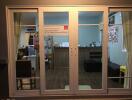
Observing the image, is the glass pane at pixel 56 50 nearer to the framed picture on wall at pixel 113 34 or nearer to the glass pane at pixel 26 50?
the glass pane at pixel 26 50

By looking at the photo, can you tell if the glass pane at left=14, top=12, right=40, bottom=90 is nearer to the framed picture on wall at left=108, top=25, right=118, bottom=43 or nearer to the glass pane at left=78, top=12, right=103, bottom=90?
the glass pane at left=78, top=12, right=103, bottom=90

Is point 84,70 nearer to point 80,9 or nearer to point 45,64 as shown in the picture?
point 45,64

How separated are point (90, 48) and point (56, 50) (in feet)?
2.75

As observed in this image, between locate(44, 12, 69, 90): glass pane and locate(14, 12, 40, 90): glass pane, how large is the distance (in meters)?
0.26

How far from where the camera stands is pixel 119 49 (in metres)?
4.64

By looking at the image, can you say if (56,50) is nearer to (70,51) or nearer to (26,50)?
(70,51)

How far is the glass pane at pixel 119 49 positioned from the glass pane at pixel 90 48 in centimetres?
27

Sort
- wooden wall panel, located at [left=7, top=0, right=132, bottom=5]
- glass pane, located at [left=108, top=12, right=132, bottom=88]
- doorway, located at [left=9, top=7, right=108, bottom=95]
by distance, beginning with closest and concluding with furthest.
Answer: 1. wooden wall panel, located at [left=7, top=0, right=132, bottom=5]
2. doorway, located at [left=9, top=7, right=108, bottom=95]
3. glass pane, located at [left=108, top=12, right=132, bottom=88]

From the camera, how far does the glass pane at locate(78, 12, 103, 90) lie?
4.21 meters

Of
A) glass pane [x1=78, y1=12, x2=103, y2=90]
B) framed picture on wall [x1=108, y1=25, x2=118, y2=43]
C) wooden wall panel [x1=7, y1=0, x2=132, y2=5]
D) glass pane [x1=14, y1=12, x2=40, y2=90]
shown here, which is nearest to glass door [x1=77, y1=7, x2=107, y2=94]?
glass pane [x1=78, y1=12, x2=103, y2=90]

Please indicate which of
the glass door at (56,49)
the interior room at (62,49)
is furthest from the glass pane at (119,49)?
the glass door at (56,49)

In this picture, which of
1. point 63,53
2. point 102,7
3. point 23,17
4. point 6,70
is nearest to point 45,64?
point 63,53

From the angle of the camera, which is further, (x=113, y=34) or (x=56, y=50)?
(x=113, y=34)

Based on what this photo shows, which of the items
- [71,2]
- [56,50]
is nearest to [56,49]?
[56,50]
